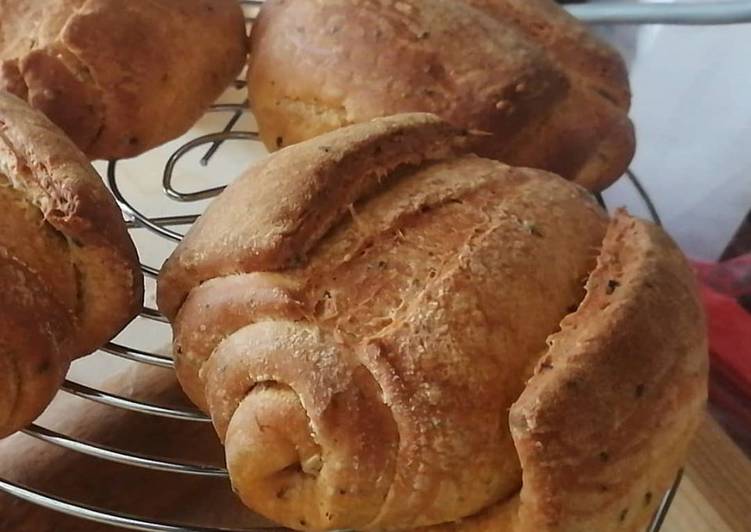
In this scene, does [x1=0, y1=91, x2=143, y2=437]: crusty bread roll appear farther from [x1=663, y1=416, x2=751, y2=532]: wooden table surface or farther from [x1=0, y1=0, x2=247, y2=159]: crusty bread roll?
[x1=663, y1=416, x2=751, y2=532]: wooden table surface

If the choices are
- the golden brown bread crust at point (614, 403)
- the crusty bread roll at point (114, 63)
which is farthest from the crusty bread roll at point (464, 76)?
the golden brown bread crust at point (614, 403)

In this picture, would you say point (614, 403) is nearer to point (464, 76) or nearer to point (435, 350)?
point (435, 350)

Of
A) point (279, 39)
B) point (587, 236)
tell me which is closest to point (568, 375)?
point (587, 236)

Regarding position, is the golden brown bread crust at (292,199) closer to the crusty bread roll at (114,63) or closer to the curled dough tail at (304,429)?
the curled dough tail at (304,429)

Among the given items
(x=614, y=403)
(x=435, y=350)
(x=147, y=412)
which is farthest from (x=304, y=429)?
(x=147, y=412)

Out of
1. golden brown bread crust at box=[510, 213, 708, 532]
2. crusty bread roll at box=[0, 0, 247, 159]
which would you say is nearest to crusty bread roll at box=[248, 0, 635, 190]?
crusty bread roll at box=[0, 0, 247, 159]

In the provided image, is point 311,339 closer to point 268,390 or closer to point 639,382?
point 268,390
